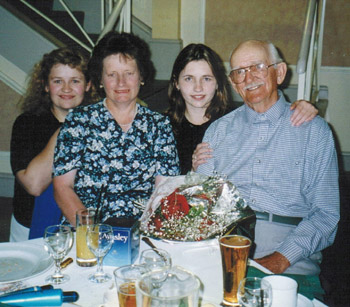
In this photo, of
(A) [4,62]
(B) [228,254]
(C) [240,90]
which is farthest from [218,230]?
(A) [4,62]

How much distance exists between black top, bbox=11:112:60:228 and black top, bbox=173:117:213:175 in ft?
2.64

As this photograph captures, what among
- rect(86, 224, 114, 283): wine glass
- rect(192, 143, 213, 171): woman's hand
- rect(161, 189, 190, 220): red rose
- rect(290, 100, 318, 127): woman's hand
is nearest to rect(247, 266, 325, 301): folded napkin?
rect(161, 189, 190, 220): red rose

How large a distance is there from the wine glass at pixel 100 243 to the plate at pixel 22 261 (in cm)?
16

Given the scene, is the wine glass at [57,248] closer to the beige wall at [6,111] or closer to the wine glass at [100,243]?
the wine glass at [100,243]

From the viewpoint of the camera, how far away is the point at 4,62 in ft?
14.2

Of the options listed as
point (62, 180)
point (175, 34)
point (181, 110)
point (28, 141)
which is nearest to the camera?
point (62, 180)

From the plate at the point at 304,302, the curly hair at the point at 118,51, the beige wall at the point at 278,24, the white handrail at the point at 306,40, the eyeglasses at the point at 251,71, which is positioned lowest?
the plate at the point at 304,302

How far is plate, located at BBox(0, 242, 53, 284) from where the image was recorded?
126 centimetres

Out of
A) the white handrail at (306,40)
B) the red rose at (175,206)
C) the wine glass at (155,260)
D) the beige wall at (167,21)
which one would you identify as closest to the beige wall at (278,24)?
the beige wall at (167,21)

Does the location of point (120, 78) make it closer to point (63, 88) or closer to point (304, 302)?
point (63, 88)

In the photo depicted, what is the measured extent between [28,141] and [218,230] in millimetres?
1390

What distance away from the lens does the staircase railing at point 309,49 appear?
9.86ft

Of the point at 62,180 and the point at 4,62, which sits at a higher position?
the point at 4,62

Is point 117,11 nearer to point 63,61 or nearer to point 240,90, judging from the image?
point 63,61
